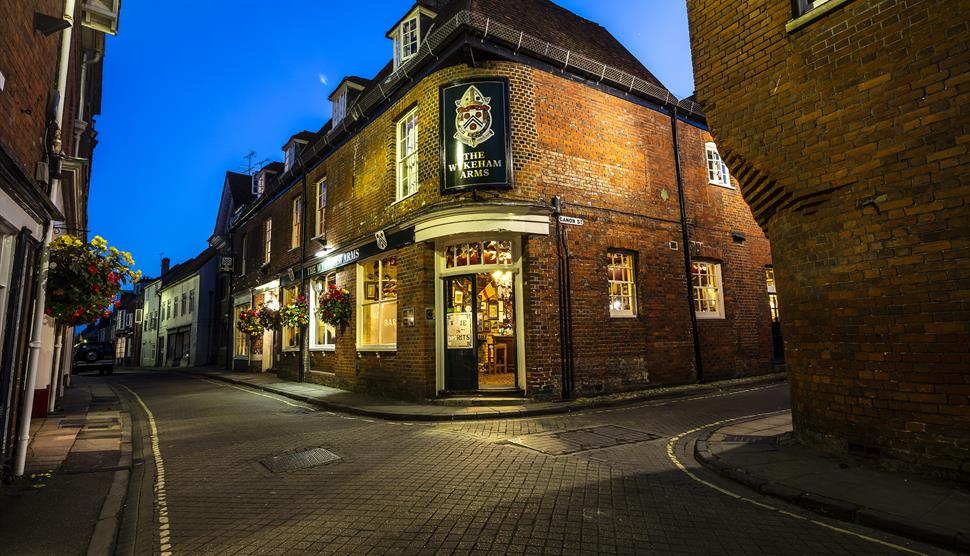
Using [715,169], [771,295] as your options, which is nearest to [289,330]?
[715,169]

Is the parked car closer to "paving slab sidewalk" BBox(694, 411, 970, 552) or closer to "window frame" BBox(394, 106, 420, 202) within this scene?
"window frame" BBox(394, 106, 420, 202)

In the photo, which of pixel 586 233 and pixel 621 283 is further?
pixel 621 283

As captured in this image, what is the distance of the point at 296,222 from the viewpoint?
18344 mm

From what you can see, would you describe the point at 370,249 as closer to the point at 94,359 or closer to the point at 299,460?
the point at 299,460

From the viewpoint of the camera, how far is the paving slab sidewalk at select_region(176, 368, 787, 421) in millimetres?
9023

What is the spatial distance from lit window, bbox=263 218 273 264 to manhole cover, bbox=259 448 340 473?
15669 mm

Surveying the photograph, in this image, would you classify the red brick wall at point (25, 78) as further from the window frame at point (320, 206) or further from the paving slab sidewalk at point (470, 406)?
the window frame at point (320, 206)

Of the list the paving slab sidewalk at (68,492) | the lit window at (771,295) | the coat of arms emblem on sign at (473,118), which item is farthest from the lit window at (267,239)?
the lit window at (771,295)

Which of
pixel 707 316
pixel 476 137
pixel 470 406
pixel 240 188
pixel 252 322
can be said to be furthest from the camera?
pixel 240 188

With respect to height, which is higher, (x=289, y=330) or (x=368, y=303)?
(x=368, y=303)

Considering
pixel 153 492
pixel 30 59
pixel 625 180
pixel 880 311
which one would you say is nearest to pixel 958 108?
pixel 880 311

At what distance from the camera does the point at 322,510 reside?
432 centimetres

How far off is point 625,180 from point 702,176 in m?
3.50

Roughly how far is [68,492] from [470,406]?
247 inches
